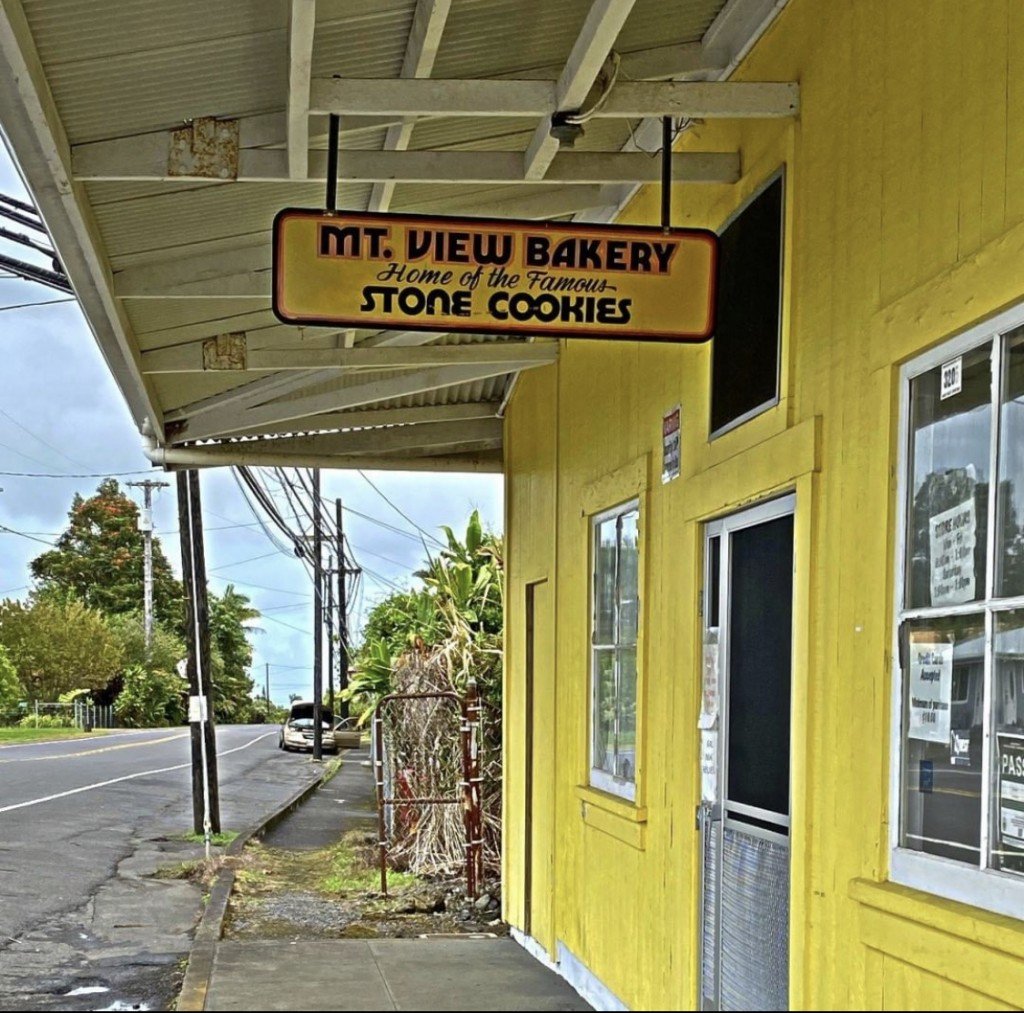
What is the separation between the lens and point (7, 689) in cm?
6172

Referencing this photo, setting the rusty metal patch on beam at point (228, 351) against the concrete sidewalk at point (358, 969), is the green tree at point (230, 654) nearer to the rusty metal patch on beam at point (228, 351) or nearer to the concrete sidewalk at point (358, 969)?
the concrete sidewalk at point (358, 969)

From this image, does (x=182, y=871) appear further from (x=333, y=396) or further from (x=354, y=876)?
(x=333, y=396)

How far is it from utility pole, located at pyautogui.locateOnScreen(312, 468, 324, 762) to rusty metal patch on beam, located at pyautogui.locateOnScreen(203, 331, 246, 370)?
30192mm

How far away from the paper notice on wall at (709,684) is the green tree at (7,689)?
59.5 m

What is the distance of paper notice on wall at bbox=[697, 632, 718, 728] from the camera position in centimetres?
591

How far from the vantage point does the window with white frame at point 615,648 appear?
7.42m

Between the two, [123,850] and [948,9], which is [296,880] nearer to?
[123,850]

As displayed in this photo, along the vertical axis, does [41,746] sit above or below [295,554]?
below

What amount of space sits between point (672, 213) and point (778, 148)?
4.79 ft

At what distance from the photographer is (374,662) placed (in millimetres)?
19969

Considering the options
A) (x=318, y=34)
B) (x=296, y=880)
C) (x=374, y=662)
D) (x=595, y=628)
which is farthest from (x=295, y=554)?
(x=318, y=34)

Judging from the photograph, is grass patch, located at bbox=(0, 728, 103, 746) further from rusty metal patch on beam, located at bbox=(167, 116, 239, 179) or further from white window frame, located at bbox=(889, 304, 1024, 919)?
white window frame, located at bbox=(889, 304, 1024, 919)

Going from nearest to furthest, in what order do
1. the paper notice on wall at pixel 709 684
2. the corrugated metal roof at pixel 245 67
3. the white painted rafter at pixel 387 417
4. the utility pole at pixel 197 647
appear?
the corrugated metal roof at pixel 245 67, the paper notice on wall at pixel 709 684, the white painted rafter at pixel 387 417, the utility pole at pixel 197 647

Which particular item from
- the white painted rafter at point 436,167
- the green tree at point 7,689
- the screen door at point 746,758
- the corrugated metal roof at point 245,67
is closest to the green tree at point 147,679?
the green tree at point 7,689
